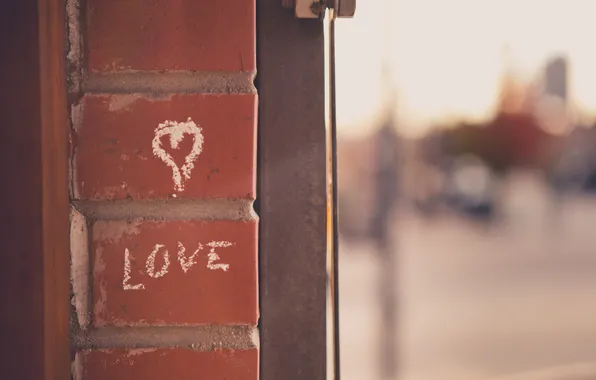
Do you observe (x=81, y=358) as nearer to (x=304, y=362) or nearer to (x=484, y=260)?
(x=304, y=362)

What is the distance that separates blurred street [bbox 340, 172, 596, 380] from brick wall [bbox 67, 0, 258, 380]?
13.4 feet

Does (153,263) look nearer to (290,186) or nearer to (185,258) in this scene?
(185,258)

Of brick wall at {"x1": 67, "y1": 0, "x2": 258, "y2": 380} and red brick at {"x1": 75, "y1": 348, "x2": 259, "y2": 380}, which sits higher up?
brick wall at {"x1": 67, "y1": 0, "x2": 258, "y2": 380}

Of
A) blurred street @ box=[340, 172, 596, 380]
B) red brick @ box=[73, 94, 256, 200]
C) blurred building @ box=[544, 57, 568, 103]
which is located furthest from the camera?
blurred building @ box=[544, 57, 568, 103]

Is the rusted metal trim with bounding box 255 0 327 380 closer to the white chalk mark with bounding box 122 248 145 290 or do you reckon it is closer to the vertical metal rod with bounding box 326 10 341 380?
the vertical metal rod with bounding box 326 10 341 380

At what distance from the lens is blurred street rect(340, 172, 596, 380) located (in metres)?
5.08

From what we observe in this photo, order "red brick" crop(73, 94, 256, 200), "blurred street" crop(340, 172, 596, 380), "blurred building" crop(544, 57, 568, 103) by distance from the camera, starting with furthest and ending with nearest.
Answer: "blurred building" crop(544, 57, 568, 103) < "blurred street" crop(340, 172, 596, 380) < "red brick" crop(73, 94, 256, 200)

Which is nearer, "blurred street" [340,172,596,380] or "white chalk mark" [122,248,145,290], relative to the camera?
"white chalk mark" [122,248,145,290]

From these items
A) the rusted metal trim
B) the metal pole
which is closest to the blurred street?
the metal pole

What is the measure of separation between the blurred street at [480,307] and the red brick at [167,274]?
4.09 meters

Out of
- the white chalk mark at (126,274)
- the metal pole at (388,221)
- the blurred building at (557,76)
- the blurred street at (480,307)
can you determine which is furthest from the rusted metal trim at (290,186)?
the blurred building at (557,76)

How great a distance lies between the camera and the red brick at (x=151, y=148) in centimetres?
62

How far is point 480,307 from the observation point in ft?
24.3

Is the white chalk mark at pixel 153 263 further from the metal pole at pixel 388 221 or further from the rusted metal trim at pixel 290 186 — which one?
the metal pole at pixel 388 221
